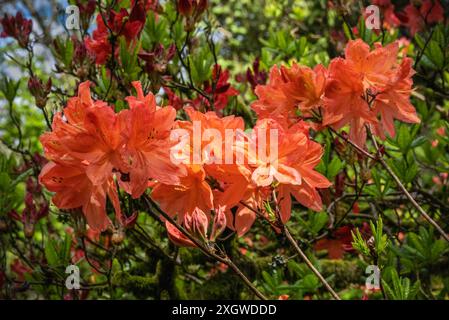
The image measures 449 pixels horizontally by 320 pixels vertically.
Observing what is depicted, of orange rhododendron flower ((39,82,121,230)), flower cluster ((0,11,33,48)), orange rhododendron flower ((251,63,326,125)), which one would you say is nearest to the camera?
orange rhododendron flower ((39,82,121,230))

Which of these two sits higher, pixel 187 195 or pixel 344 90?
pixel 344 90

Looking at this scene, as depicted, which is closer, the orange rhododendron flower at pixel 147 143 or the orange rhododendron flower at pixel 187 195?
the orange rhododendron flower at pixel 147 143

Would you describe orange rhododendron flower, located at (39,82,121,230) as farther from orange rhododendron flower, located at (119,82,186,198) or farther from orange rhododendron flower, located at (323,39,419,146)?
orange rhododendron flower, located at (323,39,419,146)

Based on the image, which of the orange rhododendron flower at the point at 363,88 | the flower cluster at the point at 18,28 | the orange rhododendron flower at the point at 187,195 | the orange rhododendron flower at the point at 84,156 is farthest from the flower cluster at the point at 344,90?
the flower cluster at the point at 18,28

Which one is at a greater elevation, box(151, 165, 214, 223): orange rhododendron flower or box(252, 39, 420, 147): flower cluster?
box(252, 39, 420, 147): flower cluster

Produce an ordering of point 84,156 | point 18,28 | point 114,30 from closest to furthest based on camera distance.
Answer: point 84,156 < point 114,30 < point 18,28

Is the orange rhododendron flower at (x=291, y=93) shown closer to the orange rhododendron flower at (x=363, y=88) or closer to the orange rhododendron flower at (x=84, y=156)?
the orange rhododendron flower at (x=363, y=88)

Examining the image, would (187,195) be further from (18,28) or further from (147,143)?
(18,28)

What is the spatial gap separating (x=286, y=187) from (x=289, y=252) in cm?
85

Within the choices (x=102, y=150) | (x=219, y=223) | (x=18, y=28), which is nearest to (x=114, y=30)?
(x=18, y=28)

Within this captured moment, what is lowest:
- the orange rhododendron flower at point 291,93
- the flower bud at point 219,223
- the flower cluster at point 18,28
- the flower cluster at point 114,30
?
the flower bud at point 219,223

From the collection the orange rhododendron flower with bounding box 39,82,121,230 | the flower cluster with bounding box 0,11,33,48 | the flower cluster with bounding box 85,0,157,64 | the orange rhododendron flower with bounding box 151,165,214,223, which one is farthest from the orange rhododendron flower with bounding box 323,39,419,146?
the flower cluster with bounding box 0,11,33,48

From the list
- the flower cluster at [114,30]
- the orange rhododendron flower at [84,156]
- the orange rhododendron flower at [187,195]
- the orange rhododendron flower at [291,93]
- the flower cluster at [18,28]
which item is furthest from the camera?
the flower cluster at [18,28]
